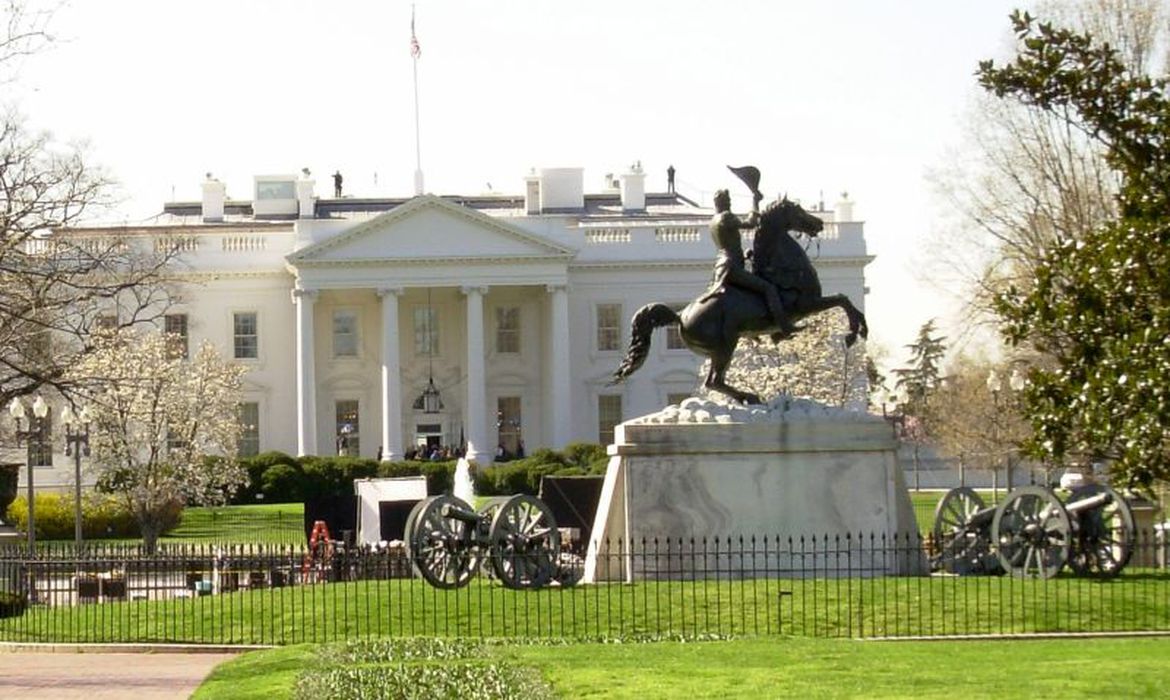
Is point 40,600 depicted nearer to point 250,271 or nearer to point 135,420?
point 135,420

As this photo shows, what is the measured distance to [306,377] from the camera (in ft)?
255

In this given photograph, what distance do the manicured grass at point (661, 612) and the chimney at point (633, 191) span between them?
67.8 metres

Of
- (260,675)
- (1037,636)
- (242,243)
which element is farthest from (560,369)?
(260,675)

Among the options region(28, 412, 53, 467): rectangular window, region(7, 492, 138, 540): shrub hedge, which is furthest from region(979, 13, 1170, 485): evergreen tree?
region(28, 412, 53, 467): rectangular window

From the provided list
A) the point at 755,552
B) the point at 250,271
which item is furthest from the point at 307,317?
the point at 755,552

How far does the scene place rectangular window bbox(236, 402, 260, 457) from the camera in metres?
79.6

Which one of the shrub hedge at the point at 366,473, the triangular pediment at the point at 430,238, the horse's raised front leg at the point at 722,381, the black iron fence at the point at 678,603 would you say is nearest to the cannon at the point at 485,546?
the black iron fence at the point at 678,603

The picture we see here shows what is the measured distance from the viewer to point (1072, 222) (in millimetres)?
44156

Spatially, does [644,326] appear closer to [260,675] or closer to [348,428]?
[260,675]

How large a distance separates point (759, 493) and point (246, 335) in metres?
58.8

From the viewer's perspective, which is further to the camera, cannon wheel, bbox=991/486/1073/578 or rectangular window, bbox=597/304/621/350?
rectangular window, bbox=597/304/621/350

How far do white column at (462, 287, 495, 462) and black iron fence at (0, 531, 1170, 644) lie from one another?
2055 inches

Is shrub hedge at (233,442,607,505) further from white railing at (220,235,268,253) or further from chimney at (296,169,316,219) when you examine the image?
chimney at (296,169,316,219)

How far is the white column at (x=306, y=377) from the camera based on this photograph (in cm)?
7719
